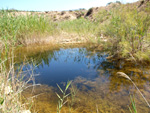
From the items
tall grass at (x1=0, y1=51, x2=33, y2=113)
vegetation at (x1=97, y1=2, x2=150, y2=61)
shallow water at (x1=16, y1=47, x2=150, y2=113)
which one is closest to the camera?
tall grass at (x1=0, y1=51, x2=33, y2=113)

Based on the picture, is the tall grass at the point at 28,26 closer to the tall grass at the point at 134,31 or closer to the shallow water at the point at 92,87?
the shallow water at the point at 92,87

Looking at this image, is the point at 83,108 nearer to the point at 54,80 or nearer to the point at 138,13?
the point at 54,80

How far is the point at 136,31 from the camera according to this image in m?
3.73

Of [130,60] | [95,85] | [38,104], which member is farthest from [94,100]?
[130,60]

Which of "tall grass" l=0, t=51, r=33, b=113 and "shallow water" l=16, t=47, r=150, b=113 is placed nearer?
"tall grass" l=0, t=51, r=33, b=113

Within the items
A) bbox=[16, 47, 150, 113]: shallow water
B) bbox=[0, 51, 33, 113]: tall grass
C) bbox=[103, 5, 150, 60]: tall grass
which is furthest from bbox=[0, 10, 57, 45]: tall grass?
bbox=[0, 51, 33, 113]: tall grass

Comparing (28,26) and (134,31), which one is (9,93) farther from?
(28,26)

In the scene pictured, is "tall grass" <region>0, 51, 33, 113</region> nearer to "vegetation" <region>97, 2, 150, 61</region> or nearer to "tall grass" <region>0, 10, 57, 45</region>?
"vegetation" <region>97, 2, 150, 61</region>

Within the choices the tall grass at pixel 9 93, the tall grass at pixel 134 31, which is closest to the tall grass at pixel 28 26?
the tall grass at pixel 134 31

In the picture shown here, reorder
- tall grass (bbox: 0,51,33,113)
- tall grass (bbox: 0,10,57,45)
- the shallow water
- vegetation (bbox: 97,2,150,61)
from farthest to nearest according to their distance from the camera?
1. tall grass (bbox: 0,10,57,45)
2. vegetation (bbox: 97,2,150,61)
3. the shallow water
4. tall grass (bbox: 0,51,33,113)

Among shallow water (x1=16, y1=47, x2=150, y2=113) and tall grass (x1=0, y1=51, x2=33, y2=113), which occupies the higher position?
tall grass (x1=0, y1=51, x2=33, y2=113)

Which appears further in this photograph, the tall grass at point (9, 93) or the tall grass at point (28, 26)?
the tall grass at point (28, 26)

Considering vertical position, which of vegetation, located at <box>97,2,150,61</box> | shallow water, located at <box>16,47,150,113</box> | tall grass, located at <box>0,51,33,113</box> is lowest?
shallow water, located at <box>16,47,150,113</box>

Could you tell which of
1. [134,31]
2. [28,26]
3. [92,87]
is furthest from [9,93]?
[28,26]
